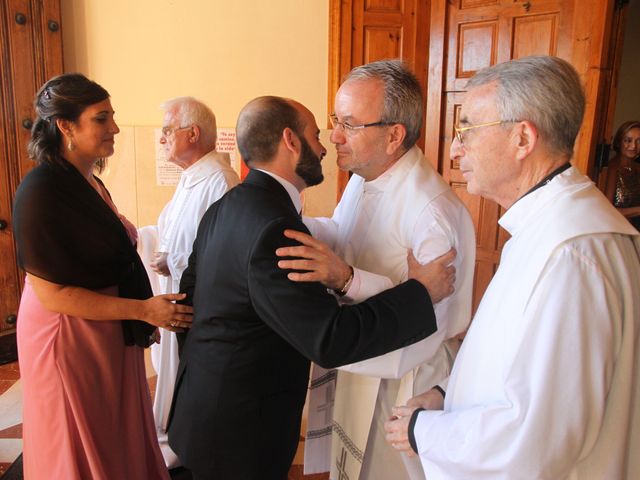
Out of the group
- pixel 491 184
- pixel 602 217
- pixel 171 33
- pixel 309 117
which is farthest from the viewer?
pixel 171 33

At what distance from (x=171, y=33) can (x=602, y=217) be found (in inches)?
163

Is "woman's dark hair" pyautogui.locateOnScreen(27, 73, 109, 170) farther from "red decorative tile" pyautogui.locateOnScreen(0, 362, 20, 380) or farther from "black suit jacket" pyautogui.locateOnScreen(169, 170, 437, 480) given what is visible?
"red decorative tile" pyautogui.locateOnScreen(0, 362, 20, 380)

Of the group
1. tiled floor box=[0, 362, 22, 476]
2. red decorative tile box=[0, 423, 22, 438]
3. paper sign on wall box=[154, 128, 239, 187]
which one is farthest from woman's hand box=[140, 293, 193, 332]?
paper sign on wall box=[154, 128, 239, 187]

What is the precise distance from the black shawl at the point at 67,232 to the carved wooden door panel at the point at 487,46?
2387mm

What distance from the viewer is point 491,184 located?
114cm

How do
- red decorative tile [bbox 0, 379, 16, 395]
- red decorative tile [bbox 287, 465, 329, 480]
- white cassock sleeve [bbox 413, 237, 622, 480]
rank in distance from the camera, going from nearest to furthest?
1. white cassock sleeve [bbox 413, 237, 622, 480]
2. red decorative tile [bbox 287, 465, 329, 480]
3. red decorative tile [bbox 0, 379, 16, 395]

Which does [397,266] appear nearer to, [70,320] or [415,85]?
[415,85]

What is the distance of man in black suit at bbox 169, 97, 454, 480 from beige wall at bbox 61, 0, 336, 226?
113 inches

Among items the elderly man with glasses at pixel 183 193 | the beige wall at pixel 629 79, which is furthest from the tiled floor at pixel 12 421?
the beige wall at pixel 629 79

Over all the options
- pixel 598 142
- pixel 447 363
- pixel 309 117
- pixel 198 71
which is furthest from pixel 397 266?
pixel 198 71

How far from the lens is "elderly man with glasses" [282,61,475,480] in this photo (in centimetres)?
155

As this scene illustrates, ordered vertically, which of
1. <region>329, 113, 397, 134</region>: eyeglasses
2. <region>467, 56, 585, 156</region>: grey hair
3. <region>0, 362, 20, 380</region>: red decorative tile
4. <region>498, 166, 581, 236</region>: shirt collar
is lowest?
<region>0, 362, 20, 380</region>: red decorative tile

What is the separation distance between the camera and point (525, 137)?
1.06 metres

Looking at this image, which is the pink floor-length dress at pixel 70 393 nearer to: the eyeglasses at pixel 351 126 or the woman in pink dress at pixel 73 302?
the woman in pink dress at pixel 73 302
